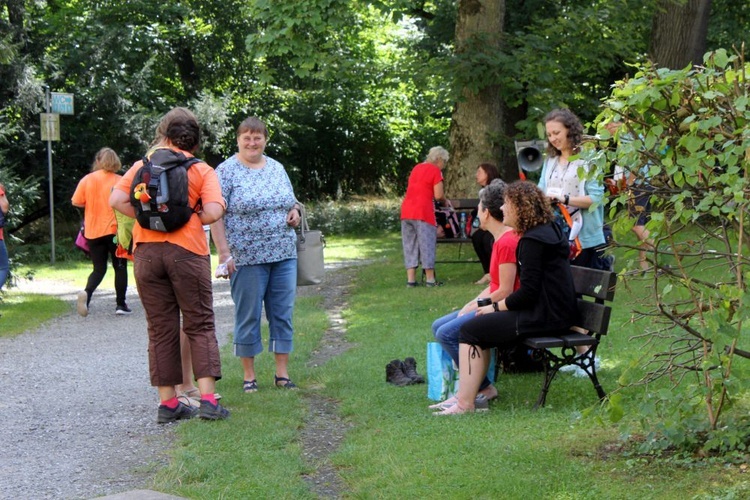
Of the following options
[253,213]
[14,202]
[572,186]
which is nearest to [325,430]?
[253,213]

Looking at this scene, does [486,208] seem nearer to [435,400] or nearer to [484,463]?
[435,400]

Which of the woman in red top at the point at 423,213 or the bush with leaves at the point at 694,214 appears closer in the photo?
the bush with leaves at the point at 694,214

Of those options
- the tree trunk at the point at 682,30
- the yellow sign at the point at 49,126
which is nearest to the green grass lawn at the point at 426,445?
the tree trunk at the point at 682,30

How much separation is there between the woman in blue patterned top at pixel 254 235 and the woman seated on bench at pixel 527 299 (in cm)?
166

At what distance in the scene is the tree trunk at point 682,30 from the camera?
742 inches

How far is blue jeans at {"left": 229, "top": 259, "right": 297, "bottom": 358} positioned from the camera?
765 centimetres

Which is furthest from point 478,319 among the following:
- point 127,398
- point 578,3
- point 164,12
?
point 164,12

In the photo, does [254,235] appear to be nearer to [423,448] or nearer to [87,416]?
[87,416]

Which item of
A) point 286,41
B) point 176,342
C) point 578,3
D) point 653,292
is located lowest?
point 176,342

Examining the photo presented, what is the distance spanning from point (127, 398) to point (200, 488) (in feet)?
9.05

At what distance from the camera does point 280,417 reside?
6.90 meters

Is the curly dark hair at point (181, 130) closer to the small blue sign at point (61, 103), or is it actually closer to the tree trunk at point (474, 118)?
the tree trunk at point (474, 118)

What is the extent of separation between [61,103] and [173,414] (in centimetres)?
1443

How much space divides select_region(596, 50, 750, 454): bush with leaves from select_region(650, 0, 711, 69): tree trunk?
14.4 meters
